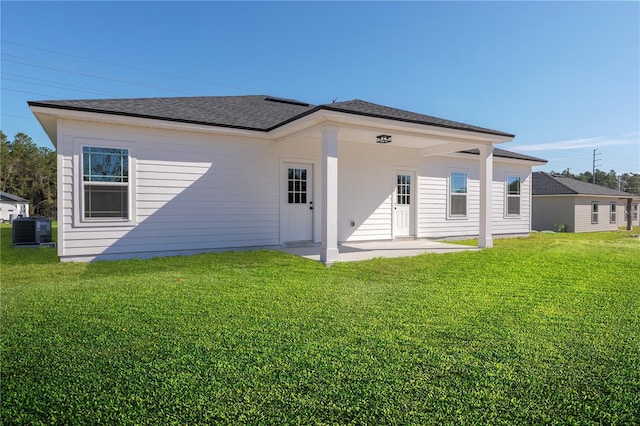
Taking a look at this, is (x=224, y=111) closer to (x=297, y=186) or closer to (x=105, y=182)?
(x=297, y=186)

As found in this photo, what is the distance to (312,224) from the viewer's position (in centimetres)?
955

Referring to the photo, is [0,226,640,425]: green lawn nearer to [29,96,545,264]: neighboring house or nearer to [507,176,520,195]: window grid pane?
[29,96,545,264]: neighboring house

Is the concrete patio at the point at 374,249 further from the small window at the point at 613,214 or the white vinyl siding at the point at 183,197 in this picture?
the small window at the point at 613,214

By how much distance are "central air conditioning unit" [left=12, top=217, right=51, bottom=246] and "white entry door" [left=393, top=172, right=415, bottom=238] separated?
33.1 ft

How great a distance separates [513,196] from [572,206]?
36.2 ft

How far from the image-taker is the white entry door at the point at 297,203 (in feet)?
29.9

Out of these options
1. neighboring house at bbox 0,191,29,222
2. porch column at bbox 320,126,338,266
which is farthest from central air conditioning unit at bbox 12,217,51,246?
neighboring house at bbox 0,191,29,222

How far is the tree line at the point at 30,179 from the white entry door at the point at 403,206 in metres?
36.8

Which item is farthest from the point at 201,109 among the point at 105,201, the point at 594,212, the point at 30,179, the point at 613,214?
the point at 30,179

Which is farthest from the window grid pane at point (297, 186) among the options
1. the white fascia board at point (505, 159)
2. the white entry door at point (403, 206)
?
the white fascia board at point (505, 159)

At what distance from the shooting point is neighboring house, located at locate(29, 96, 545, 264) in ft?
22.6

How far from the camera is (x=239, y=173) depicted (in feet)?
27.8

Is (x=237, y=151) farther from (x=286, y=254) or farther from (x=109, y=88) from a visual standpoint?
(x=109, y=88)

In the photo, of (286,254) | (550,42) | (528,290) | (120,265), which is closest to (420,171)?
(550,42)
